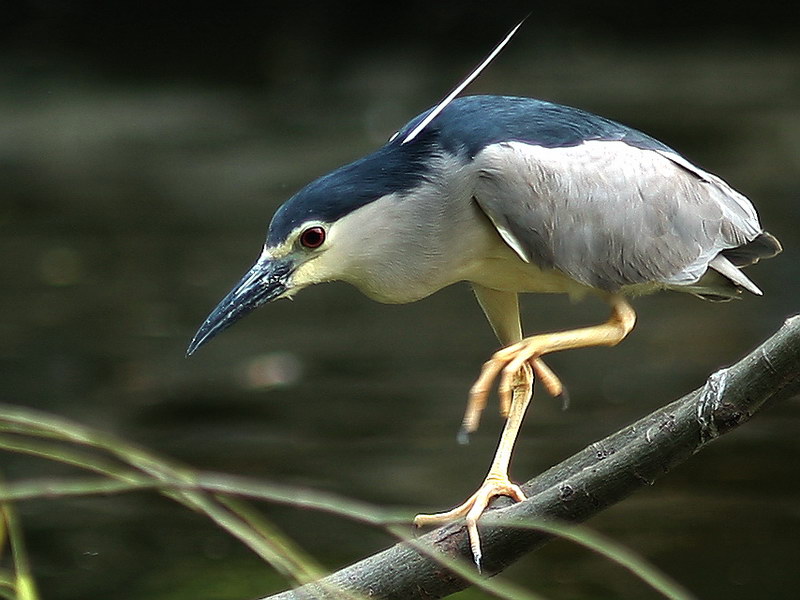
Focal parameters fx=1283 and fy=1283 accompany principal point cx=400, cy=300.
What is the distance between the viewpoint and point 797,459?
3.52 m

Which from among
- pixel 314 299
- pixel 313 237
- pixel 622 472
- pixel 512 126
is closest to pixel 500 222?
pixel 512 126

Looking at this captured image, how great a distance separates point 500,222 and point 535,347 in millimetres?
240

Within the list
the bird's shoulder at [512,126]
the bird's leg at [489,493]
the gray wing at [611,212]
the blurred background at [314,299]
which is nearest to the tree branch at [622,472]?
the bird's leg at [489,493]

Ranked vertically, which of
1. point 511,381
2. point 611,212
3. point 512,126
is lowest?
point 511,381

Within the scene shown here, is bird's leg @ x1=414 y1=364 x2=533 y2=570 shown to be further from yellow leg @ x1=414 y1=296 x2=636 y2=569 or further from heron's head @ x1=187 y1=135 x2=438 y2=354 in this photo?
heron's head @ x1=187 y1=135 x2=438 y2=354

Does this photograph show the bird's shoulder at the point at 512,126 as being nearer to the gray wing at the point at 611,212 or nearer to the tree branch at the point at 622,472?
the gray wing at the point at 611,212

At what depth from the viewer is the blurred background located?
10.8ft

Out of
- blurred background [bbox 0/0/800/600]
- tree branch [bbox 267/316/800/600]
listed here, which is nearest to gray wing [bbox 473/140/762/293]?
tree branch [bbox 267/316/800/600]

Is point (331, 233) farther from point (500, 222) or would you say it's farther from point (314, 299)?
point (314, 299)

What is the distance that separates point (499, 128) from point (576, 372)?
2.47 meters

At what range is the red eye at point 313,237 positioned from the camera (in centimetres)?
165

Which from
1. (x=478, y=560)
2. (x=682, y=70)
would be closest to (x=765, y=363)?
(x=478, y=560)

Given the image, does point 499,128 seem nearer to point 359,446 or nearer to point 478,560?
point 478,560

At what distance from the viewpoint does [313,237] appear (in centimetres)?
165
